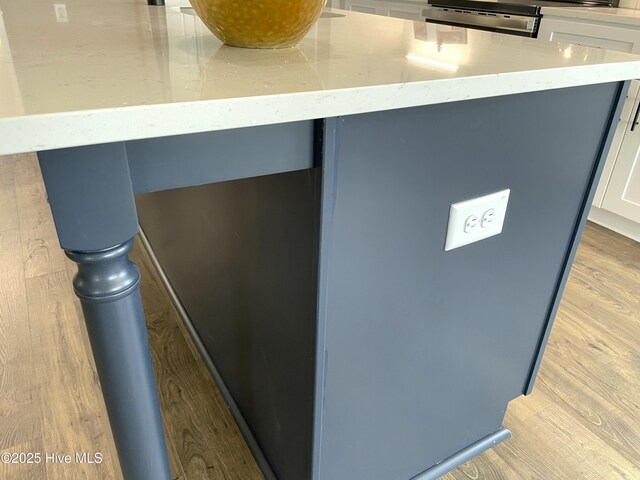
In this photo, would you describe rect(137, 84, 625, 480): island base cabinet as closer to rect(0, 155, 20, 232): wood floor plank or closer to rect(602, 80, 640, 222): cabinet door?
rect(602, 80, 640, 222): cabinet door

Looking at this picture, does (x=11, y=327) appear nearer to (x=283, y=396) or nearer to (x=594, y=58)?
(x=283, y=396)

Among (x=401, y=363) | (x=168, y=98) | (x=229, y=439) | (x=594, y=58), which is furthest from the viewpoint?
(x=229, y=439)

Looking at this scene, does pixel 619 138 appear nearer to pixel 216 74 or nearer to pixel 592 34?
pixel 592 34

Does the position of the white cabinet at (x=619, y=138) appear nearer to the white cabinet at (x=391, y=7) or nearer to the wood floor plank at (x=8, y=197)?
the white cabinet at (x=391, y=7)

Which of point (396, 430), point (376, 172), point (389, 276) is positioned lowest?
point (396, 430)

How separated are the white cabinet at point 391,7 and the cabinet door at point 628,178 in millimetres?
1333

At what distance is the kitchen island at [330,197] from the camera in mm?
501

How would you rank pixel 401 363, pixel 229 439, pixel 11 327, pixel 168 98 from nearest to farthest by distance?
pixel 168 98, pixel 401 363, pixel 229 439, pixel 11 327

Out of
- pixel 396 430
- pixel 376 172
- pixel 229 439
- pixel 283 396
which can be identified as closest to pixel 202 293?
pixel 229 439

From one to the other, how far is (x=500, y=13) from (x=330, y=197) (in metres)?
2.16

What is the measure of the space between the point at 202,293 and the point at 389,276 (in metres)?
0.70

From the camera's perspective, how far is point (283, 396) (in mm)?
937

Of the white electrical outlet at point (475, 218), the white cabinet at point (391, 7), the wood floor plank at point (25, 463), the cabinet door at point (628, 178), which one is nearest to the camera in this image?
the white electrical outlet at point (475, 218)

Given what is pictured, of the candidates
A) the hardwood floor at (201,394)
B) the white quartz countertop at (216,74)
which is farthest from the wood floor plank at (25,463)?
the white quartz countertop at (216,74)
